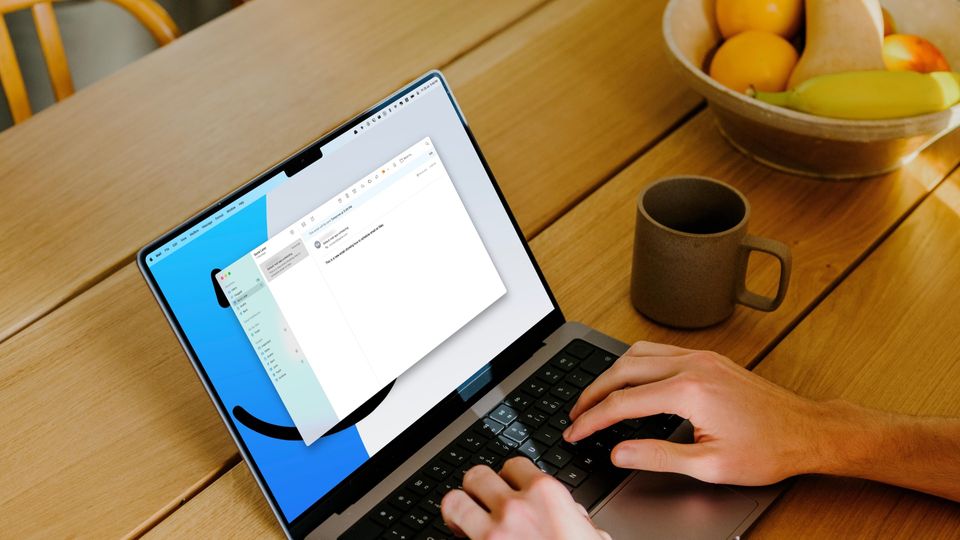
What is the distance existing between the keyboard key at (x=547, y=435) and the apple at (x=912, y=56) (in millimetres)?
615

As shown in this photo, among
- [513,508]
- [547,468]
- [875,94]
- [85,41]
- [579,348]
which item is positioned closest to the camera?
[513,508]

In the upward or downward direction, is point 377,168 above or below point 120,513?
above

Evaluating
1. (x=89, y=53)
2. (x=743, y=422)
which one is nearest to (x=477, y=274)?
(x=743, y=422)

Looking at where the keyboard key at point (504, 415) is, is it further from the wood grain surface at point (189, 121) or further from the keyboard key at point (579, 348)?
the wood grain surface at point (189, 121)

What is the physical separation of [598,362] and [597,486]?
139 mm

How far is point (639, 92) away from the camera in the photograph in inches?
49.4

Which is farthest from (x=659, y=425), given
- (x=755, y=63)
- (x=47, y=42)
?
(x=47, y=42)

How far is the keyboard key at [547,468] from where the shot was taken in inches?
31.0

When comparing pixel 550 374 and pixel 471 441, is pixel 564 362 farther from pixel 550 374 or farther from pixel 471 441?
pixel 471 441

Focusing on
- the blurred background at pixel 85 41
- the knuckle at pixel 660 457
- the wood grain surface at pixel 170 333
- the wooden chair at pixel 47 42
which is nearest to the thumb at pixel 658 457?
the knuckle at pixel 660 457

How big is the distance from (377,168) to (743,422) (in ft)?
1.23

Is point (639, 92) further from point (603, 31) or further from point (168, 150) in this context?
point (168, 150)

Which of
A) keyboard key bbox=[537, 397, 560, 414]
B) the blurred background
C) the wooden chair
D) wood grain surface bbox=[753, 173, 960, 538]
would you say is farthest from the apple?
the blurred background

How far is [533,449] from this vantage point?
805 millimetres
